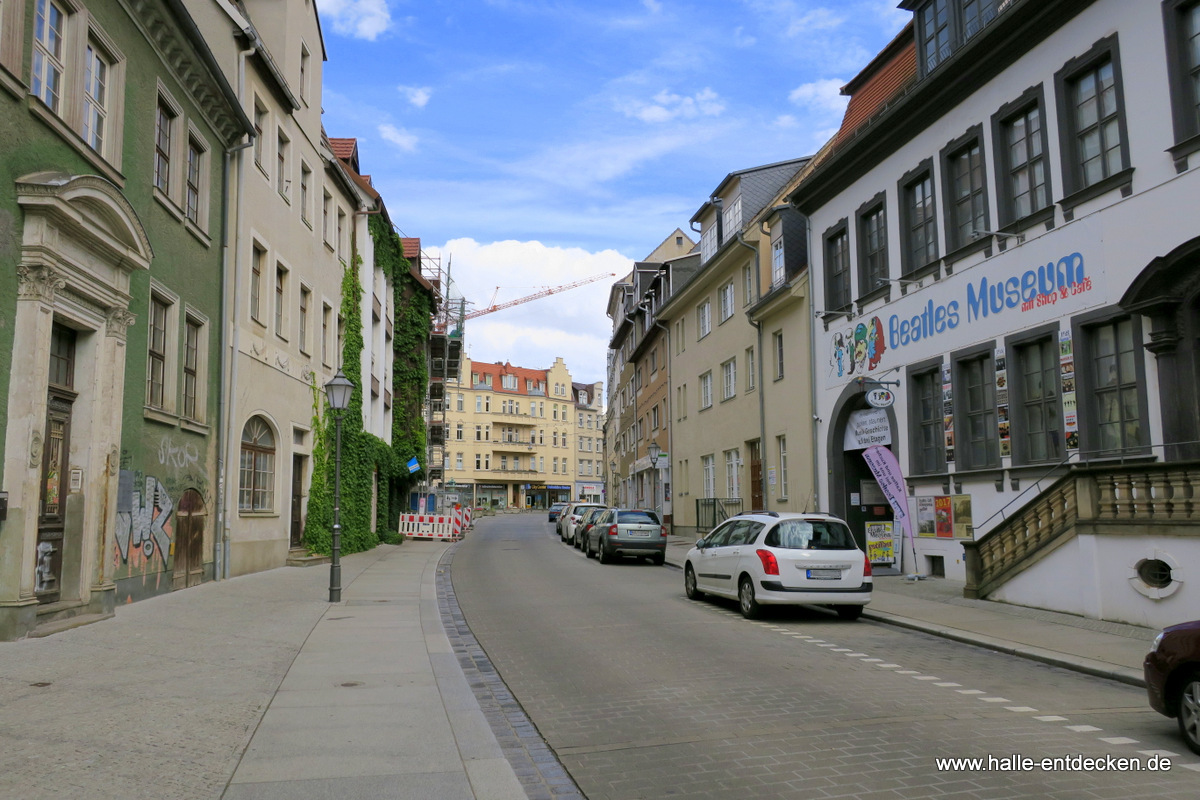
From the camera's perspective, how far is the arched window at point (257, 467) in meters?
18.9

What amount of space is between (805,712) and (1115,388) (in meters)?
9.31

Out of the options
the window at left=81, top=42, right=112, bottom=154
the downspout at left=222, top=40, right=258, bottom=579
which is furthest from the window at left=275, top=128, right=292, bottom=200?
the window at left=81, top=42, right=112, bottom=154

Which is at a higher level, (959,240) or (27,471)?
(959,240)

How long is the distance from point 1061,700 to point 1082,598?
18.3 feet

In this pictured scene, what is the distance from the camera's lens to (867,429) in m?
21.8

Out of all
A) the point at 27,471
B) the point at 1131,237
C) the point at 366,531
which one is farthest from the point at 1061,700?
the point at 366,531

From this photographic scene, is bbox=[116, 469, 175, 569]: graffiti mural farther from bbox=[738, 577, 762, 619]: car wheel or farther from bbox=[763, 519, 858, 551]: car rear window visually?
bbox=[763, 519, 858, 551]: car rear window

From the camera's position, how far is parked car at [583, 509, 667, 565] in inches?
1008

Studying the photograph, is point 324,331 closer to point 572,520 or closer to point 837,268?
point 837,268

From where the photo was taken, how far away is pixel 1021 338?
1599cm

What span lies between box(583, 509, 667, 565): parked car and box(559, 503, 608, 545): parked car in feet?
30.3

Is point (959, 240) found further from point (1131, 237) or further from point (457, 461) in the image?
point (457, 461)

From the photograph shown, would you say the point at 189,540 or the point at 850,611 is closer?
the point at 850,611

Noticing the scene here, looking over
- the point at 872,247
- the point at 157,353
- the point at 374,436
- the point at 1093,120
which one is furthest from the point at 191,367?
the point at 374,436
